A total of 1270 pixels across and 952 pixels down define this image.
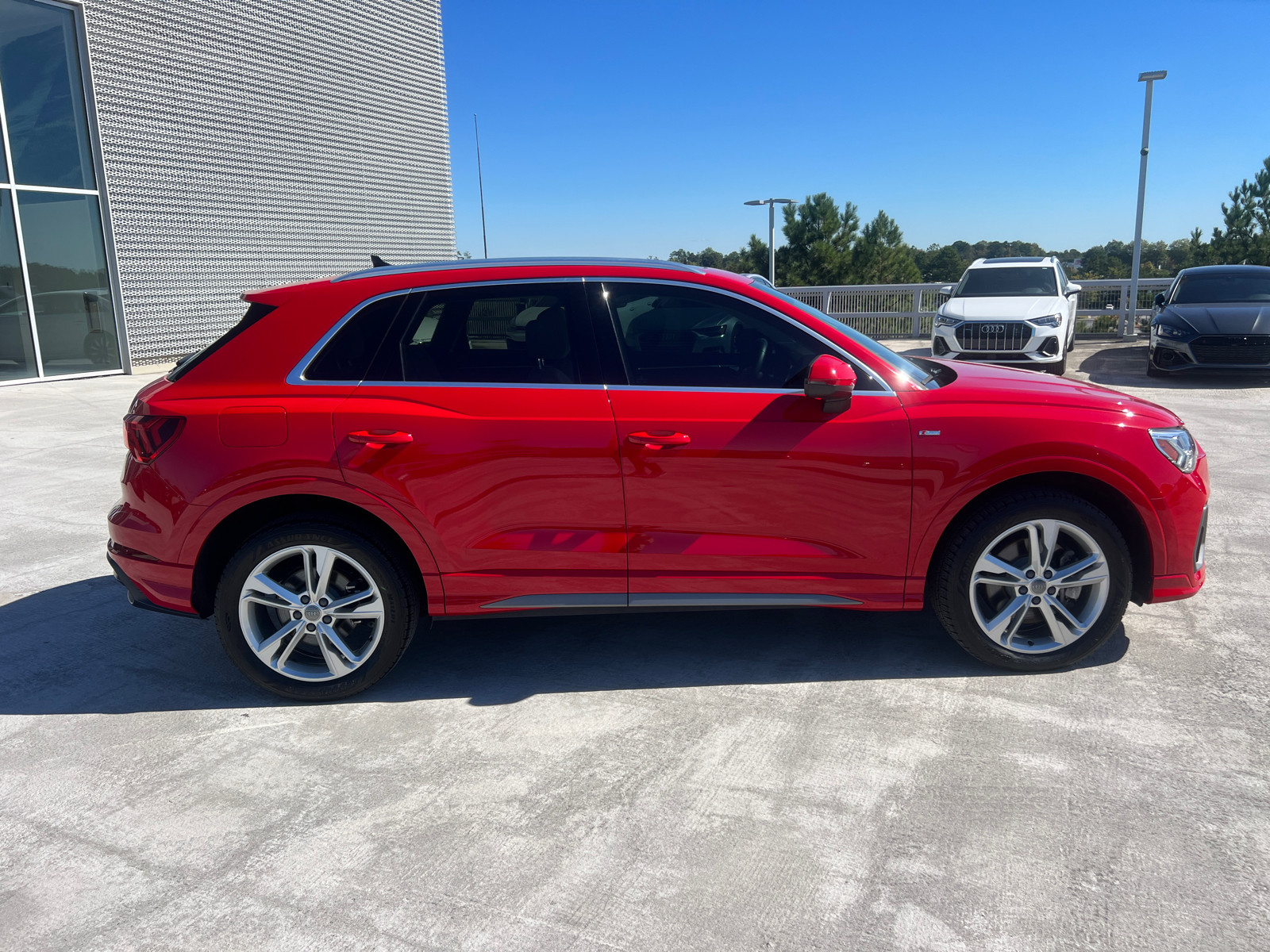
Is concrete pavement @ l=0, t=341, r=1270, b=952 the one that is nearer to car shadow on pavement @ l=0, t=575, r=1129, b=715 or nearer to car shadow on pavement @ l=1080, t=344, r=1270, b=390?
car shadow on pavement @ l=0, t=575, r=1129, b=715

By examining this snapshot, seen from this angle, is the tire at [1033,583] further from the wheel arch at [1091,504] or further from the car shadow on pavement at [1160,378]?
the car shadow on pavement at [1160,378]

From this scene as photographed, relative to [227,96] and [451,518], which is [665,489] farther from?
[227,96]

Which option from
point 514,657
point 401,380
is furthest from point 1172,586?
point 401,380

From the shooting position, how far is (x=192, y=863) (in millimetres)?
2682

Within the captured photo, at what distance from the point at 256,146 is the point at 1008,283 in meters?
15.3

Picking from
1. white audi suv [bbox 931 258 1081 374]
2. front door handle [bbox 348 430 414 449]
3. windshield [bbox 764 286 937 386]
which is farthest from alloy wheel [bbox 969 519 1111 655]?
white audi suv [bbox 931 258 1081 374]

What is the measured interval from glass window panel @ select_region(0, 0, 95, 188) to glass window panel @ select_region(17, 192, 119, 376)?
436 millimetres

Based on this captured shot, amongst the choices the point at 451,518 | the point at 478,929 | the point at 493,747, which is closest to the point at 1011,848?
the point at 478,929

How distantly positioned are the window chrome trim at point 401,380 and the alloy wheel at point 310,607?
0.66 meters

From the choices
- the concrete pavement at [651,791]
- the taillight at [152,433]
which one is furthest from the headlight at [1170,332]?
the taillight at [152,433]

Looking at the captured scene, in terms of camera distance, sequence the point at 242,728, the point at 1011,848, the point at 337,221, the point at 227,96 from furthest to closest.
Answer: the point at 337,221
the point at 227,96
the point at 242,728
the point at 1011,848

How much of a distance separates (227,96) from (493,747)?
19159 millimetres

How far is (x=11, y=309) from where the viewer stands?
48.6ft

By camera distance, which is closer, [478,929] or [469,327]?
[478,929]
